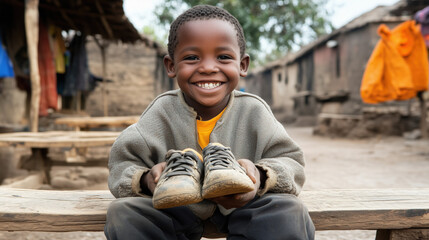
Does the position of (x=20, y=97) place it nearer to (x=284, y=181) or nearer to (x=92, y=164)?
(x=92, y=164)

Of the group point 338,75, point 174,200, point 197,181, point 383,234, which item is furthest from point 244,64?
point 338,75

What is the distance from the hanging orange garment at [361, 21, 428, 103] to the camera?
5715 mm

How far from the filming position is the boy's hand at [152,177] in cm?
116

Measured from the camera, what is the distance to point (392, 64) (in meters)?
5.80

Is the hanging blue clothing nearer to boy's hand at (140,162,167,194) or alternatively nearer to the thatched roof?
the thatched roof

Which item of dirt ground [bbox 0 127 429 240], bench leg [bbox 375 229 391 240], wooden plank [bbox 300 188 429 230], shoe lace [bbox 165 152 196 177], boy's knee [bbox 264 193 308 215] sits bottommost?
dirt ground [bbox 0 127 429 240]

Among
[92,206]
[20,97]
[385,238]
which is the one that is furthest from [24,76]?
[385,238]

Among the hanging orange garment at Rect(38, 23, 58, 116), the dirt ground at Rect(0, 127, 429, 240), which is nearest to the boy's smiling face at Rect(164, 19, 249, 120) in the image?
the dirt ground at Rect(0, 127, 429, 240)

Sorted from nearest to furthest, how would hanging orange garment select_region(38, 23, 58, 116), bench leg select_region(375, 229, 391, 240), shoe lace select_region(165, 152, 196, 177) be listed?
shoe lace select_region(165, 152, 196, 177) → bench leg select_region(375, 229, 391, 240) → hanging orange garment select_region(38, 23, 58, 116)

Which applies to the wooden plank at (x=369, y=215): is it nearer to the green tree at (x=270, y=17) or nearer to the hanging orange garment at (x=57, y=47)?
the hanging orange garment at (x=57, y=47)

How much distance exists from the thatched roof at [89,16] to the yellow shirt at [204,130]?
4.18 metres

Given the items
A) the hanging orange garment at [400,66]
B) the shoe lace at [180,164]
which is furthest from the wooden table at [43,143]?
the hanging orange garment at [400,66]

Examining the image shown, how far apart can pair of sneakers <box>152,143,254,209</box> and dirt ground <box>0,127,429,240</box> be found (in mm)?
1519

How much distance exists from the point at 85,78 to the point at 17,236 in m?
4.39
